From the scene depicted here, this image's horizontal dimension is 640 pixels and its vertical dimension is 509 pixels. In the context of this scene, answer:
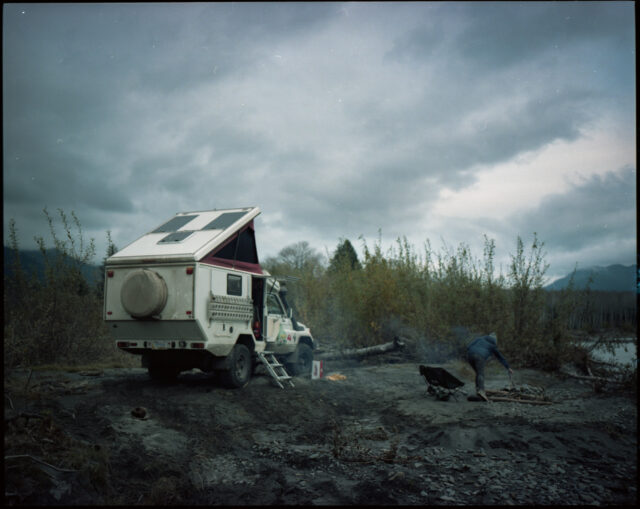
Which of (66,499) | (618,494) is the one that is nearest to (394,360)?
(618,494)

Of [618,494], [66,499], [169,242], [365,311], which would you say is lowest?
[618,494]

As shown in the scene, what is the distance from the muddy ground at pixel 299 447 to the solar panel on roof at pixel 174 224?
3374mm

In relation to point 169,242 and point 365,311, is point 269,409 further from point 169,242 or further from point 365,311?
point 365,311

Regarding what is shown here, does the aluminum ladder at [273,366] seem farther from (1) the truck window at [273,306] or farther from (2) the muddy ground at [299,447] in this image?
(1) the truck window at [273,306]

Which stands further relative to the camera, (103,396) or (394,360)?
(394,360)

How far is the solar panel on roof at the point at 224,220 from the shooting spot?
10047 millimetres

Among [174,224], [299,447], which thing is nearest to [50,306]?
[174,224]

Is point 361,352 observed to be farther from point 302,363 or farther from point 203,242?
point 203,242

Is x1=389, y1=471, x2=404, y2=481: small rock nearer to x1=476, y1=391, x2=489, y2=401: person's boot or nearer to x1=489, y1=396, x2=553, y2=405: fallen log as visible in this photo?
x1=476, y1=391, x2=489, y2=401: person's boot

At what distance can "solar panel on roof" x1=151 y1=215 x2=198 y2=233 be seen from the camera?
34.0ft

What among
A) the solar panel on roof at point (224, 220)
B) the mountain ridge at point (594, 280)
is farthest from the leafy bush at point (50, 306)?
the mountain ridge at point (594, 280)

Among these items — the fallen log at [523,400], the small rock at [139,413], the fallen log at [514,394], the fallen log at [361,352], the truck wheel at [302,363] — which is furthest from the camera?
the fallen log at [361,352]

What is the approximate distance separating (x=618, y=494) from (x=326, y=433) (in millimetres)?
4130

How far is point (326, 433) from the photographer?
25.0ft
